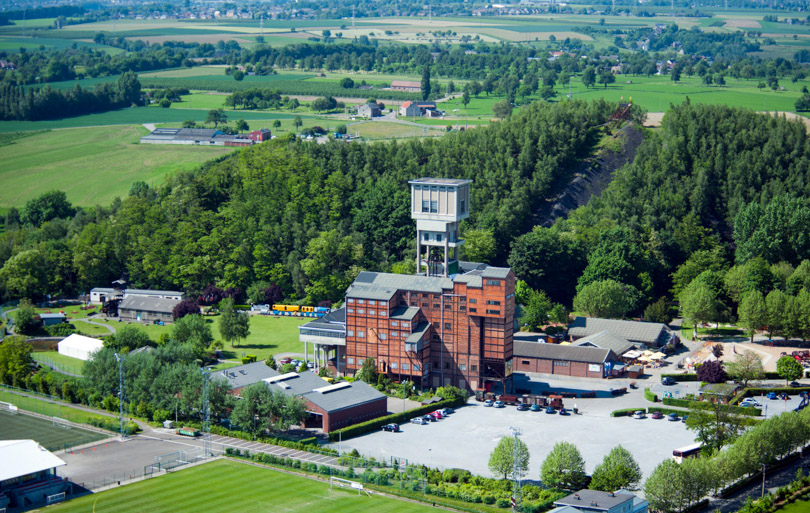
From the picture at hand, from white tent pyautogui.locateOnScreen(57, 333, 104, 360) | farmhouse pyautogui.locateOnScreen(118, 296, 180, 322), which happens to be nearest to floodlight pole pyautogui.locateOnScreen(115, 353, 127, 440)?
white tent pyautogui.locateOnScreen(57, 333, 104, 360)

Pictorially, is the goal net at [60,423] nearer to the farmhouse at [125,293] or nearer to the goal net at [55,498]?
the goal net at [55,498]

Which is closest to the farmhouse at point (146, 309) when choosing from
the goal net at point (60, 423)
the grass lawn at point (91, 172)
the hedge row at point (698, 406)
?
the goal net at point (60, 423)

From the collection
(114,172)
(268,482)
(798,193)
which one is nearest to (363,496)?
(268,482)

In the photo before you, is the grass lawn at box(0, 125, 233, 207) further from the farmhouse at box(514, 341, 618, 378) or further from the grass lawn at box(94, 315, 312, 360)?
the farmhouse at box(514, 341, 618, 378)

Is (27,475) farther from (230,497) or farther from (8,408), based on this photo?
(8,408)

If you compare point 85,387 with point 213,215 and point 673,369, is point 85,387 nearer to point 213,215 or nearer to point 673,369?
point 213,215

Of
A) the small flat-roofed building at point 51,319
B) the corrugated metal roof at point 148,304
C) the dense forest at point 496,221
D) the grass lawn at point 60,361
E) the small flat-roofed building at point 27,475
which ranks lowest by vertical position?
the grass lawn at point 60,361

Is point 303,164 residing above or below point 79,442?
above

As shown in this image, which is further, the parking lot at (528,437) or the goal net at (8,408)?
the goal net at (8,408)
